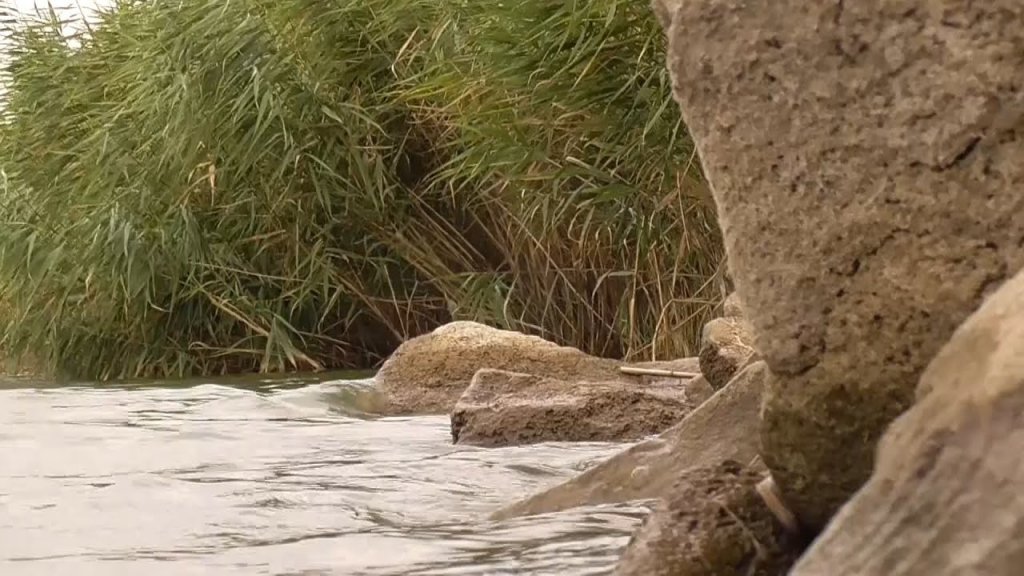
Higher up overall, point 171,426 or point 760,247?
point 760,247

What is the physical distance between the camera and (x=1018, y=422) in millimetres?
1338

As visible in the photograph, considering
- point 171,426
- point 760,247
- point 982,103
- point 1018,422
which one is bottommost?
point 171,426

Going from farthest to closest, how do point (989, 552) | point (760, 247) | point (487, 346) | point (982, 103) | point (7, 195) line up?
point (7, 195) < point (487, 346) < point (760, 247) < point (982, 103) < point (989, 552)

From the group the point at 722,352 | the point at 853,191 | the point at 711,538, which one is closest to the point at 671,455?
the point at 711,538

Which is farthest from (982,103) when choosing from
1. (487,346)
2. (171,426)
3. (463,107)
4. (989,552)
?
(463,107)

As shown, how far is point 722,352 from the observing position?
4.33 meters

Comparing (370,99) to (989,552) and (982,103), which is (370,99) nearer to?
(982,103)

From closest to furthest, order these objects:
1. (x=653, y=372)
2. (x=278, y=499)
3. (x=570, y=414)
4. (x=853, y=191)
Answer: (x=853, y=191)
(x=278, y=499)
(x=570, y=414)
(x=653, y=372)

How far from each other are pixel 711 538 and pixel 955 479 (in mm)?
856

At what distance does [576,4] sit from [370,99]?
2378 millimetres

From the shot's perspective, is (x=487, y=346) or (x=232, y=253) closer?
(x=487, y=346)

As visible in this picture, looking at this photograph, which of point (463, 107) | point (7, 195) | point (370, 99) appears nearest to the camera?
point (463, 107)

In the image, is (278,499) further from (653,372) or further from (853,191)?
(653,372)

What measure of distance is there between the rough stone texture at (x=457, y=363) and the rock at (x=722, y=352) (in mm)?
1345
